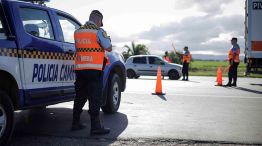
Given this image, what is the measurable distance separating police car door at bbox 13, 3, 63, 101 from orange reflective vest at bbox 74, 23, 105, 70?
482mm

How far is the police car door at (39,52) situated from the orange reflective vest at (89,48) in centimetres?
48

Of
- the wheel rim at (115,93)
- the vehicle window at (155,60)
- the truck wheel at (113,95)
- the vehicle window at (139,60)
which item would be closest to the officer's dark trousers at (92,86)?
the truck wheel at (113,95)

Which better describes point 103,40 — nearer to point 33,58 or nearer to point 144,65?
point 33,58

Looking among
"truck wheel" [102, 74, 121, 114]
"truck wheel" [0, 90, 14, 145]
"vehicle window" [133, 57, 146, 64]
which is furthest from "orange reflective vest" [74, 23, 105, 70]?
"vehicle window" [133, 57, 146, 64]

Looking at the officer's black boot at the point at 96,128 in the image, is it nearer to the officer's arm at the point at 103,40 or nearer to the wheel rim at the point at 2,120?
the officer's arm at the point at 103,40

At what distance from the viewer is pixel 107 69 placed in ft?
24.7

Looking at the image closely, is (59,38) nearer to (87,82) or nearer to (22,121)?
(87,82)

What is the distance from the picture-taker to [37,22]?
6.37 meters

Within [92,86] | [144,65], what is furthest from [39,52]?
[144,65]

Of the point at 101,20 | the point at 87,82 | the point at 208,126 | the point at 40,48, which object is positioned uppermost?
the point at 101,20

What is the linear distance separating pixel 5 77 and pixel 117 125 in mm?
2168

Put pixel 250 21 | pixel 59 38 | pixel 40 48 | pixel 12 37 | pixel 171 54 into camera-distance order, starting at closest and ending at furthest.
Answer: pixel 12 37
pixel 40 48
pixel 59 38
pixel 250 21
pixel 171 54

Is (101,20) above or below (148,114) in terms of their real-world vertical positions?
above

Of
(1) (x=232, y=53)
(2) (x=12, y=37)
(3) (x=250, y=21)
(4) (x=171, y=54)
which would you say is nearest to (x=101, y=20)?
(2) (x=12, y=37)
